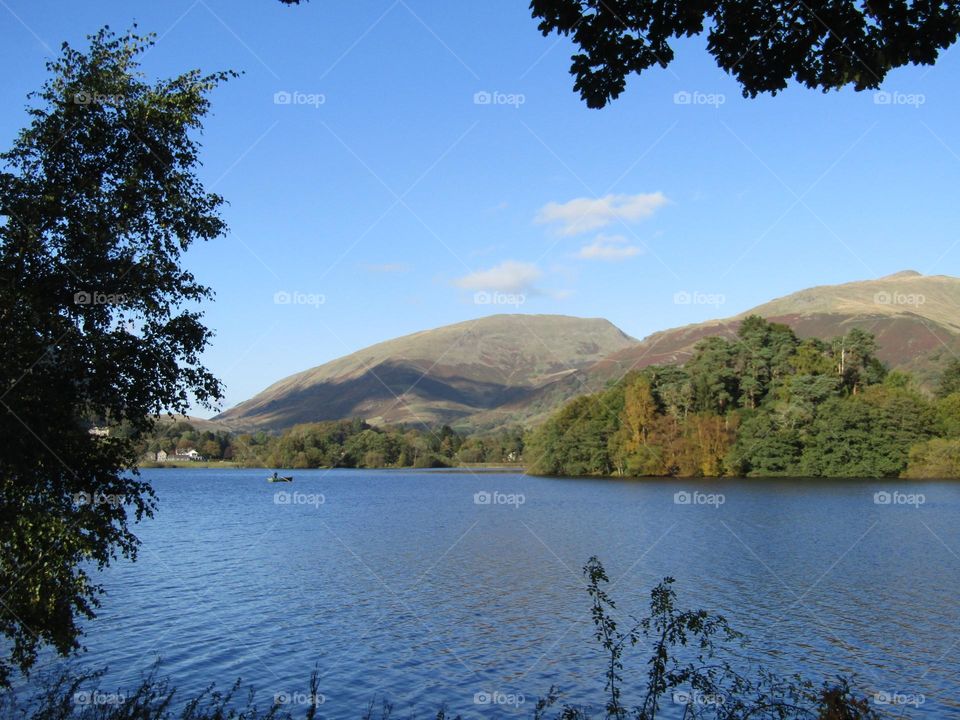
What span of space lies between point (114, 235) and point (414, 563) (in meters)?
31.2

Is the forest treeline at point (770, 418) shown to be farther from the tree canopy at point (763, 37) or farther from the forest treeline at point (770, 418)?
the tree canopy at point (763, 37)

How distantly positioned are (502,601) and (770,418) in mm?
97627

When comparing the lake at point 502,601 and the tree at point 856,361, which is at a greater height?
the tree at point 856,361

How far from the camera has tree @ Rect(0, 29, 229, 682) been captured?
1290cm

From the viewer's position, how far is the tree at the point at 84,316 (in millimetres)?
12898

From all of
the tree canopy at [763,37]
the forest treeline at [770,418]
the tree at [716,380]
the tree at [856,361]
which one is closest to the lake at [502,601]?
the tree canopy at [763,37]

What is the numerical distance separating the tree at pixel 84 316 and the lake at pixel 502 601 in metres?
9.04

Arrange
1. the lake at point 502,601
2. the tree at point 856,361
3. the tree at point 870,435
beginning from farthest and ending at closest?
the tree at point 856,361 → the tree at point 870,435 → the lake at point 502,601

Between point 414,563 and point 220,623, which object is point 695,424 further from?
point 220,623

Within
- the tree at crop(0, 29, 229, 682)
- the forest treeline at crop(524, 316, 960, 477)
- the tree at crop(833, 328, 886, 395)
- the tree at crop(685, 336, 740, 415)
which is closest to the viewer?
the tree at crop(0, 29, 229, 682)

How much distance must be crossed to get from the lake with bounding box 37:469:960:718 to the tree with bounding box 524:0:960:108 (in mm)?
15070

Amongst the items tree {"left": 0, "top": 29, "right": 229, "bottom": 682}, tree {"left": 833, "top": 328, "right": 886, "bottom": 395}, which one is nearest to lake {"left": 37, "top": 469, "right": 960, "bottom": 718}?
tree {"left": 0, "top": 29, "right": 229, "bottom": 682}

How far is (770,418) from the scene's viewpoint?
119m

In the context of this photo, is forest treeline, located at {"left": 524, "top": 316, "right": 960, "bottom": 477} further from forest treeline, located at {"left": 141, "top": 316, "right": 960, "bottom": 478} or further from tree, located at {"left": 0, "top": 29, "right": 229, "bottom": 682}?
tree, located at {"left": 0, "top": 29, "right": 229, "bottom": 682}
